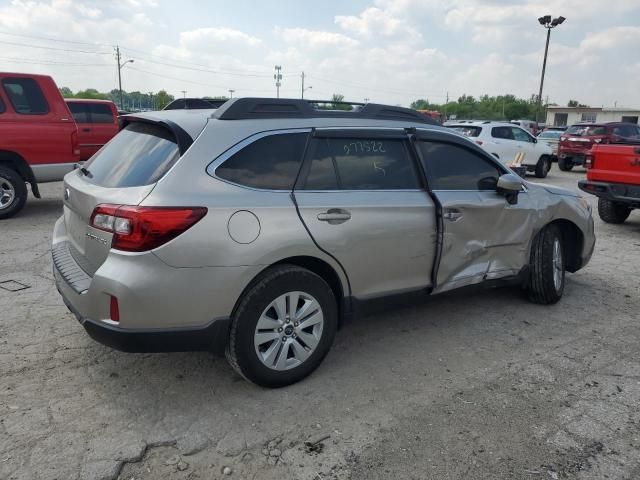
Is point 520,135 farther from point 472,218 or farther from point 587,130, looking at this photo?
point 472,218

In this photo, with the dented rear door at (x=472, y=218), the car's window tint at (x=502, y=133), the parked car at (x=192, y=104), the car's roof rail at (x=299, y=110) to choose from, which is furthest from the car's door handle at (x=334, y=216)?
the car's window tint at (x=502, y=133)

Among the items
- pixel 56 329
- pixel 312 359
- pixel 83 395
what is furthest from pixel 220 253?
pixel 56 329

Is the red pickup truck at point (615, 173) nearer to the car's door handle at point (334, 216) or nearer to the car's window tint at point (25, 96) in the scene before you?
the car's door handle at point (334, 216)

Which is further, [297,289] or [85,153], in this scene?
[85,153]

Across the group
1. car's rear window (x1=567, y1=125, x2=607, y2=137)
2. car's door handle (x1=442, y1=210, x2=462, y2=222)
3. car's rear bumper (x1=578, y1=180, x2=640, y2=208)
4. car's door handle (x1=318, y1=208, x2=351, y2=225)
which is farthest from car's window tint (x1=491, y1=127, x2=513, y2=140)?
car's door handle (x1=318, y1=208, x2=351, y2=225)

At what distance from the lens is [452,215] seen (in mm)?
3906

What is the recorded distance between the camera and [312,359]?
132 inches

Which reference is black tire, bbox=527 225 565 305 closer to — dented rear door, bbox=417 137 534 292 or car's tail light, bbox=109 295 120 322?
dented rear door, bbox=417 137 534 292

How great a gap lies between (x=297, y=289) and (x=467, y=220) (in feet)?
5.25

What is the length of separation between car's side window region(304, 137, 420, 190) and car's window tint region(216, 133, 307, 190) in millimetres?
114

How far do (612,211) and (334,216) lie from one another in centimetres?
761

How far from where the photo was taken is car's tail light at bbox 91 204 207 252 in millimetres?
2715

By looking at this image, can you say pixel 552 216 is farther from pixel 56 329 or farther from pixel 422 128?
pixel 56 329

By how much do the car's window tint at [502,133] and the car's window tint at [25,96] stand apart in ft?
38.8
